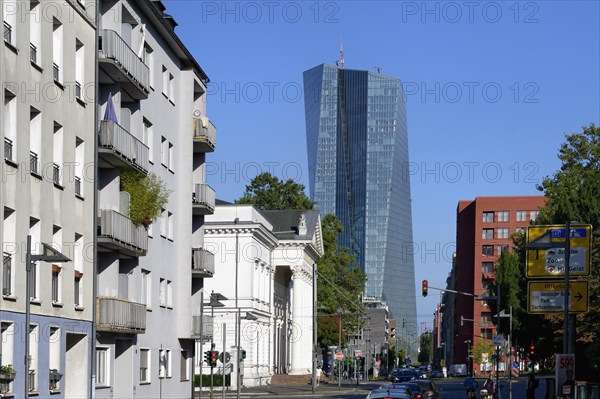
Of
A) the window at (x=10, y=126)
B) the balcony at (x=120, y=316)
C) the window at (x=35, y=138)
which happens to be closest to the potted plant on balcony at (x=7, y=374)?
the window at (x=10, y=126)

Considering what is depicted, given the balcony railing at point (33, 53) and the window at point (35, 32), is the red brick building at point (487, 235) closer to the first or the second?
the window at point (35, 32)

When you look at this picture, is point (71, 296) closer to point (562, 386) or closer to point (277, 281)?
point (562, 386)

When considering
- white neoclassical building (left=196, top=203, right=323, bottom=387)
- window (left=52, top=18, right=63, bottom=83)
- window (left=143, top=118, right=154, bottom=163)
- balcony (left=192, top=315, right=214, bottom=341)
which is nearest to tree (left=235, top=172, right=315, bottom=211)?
white neoclassical building (left=196, top=203, right=323, bottom=387)

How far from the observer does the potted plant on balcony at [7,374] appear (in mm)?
27528

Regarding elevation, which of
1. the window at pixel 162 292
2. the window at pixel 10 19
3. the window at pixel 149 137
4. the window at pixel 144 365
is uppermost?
the window at pixel 10 19

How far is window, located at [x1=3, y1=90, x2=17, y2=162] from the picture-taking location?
29594 millimetres

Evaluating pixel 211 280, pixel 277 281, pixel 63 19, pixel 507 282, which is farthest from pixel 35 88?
pixel 277 281

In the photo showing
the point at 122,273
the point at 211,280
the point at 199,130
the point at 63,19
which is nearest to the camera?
the point at 63,19

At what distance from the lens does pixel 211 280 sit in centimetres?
8325

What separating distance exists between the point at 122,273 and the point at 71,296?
699cm

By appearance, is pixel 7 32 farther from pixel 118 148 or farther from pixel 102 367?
pixel 102 367

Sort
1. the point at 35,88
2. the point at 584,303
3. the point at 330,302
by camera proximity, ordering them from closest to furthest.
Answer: the point at 35,88 < the point at 584,303 < the point at 330,302

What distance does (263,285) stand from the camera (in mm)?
90750

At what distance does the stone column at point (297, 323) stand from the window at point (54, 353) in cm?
6632
